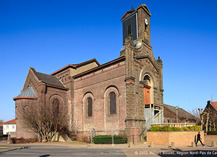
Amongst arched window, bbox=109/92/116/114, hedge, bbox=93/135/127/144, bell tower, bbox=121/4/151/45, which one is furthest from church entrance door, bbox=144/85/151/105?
bell tower, bbox=121/4/151/45

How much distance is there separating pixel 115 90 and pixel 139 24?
41.7ft

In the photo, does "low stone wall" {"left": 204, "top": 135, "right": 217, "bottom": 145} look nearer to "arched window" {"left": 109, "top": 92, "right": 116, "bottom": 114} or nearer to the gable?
"arched window" {"left": 109, "top": 92, "right": 116, "bottom": 114}

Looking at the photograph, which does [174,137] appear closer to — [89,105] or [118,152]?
[118,152]

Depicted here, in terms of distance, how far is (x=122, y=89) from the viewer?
90.8ft

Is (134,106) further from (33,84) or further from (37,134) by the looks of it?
(33,84)

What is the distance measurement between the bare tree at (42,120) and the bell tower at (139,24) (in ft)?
59.2

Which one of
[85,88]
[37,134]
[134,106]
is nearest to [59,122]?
[37,134]

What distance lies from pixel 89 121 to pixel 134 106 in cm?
959

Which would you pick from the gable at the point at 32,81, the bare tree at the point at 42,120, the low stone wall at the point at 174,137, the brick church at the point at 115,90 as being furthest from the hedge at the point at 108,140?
the gable at the point at 32,81

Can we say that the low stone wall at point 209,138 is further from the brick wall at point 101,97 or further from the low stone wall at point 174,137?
the brick wall at point 101,97

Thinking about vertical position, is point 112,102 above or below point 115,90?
below

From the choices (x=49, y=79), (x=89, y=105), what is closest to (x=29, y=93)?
(x=49, y=79)

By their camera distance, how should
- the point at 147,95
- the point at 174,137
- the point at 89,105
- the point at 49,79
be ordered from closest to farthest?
1. the point at 174,137
2. the point at 147,95
3. the point at 89,105
4. the point at 49,79

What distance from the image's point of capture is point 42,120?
95.1 ft
